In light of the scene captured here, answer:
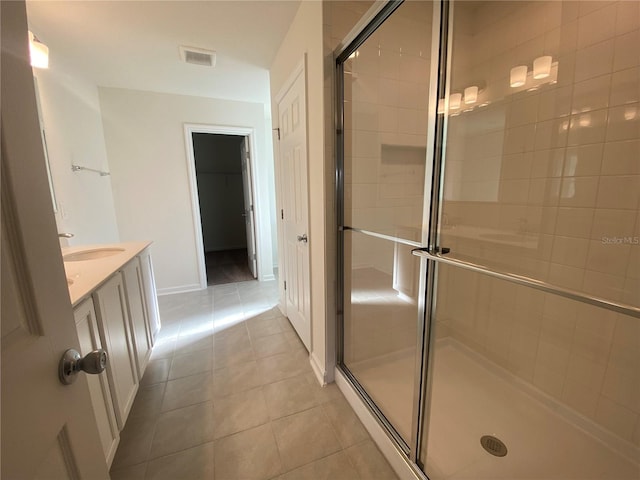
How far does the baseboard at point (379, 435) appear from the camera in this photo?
1.22 metres

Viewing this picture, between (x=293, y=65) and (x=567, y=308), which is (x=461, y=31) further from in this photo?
→ (x=567, y=308)

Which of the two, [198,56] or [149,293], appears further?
[198,56]

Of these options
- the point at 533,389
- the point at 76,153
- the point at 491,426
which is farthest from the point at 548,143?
the point at 76,153

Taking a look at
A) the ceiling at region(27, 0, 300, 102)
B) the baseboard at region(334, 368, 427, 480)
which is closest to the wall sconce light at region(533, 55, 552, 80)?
the ceiling at region(27, 0, 300, 102)

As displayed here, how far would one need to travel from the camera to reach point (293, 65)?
6.48 feet

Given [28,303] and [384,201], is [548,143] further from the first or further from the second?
[28,303]

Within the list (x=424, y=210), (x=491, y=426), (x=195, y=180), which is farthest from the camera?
(x=195, y=180)

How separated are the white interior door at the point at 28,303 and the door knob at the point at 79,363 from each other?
19 mm

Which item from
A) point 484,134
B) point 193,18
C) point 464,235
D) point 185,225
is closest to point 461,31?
point 484,134

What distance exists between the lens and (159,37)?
6.85ft

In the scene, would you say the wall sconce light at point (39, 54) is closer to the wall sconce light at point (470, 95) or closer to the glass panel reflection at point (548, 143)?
the glass panel reflection at point (548, 143)

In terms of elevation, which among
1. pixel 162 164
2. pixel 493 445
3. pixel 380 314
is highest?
pixel 162 164

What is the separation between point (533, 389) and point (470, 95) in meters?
2.01

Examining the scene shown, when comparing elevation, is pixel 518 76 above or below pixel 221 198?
above
